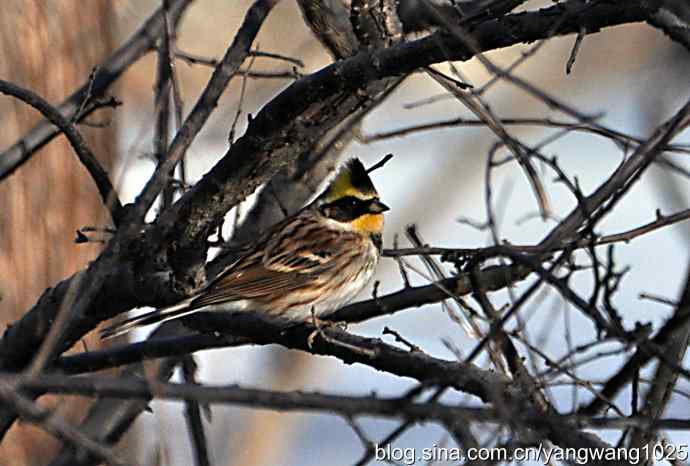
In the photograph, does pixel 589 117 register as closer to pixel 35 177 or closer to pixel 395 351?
pixel 395 351

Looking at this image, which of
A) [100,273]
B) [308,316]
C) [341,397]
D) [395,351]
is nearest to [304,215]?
[308,316]

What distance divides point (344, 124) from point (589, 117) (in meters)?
2.50

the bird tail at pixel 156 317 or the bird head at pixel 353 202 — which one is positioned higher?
the bird head at pixel 353 202

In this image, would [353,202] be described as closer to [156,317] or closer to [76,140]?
[156,317]

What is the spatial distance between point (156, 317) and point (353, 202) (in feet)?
5.48

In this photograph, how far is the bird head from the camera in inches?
235

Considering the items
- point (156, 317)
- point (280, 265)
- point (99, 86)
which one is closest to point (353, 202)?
point (280, 265)

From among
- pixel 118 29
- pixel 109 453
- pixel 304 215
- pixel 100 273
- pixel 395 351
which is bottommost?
pixel 109 453

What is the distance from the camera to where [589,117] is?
379cm

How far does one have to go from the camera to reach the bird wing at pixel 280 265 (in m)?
5.66

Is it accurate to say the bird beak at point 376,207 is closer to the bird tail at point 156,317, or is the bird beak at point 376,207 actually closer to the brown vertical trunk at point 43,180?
the bird tail at point 156,317

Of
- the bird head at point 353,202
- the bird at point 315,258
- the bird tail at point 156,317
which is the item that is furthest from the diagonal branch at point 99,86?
the bird head at point 353,202

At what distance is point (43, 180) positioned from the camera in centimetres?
757

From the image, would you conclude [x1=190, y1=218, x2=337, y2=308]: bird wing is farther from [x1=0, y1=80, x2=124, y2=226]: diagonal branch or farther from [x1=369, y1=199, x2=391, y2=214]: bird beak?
[x1=0, y1=80, x2=124, y2=226]: diagonal branch
